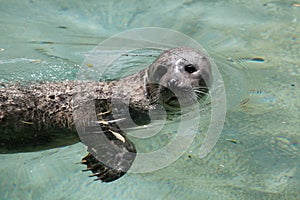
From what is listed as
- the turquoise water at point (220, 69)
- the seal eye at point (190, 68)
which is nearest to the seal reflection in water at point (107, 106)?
the seal eye at point (190, 68)

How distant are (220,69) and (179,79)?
6.13ft

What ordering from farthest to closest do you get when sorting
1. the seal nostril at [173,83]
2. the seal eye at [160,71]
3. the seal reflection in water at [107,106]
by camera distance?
the seal eye at [160,71] < the seal reflection in water at [107,106] < the seal nostril at [173,83]

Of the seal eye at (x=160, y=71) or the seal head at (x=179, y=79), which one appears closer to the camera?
the seal head at (x=179, y=79)

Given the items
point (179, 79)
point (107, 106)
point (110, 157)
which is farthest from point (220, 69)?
point (110, 157)

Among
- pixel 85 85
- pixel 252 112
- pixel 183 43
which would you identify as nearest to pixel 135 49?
pixel 183 43

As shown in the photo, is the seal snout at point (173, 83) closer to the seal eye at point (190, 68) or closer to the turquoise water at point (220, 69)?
the seal eye at point (190, 68)

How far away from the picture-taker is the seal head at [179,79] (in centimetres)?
454

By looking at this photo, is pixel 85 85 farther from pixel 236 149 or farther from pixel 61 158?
pixel 236 149

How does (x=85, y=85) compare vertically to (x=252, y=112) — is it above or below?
above

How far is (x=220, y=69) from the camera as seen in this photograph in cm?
625

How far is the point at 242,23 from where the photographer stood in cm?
744

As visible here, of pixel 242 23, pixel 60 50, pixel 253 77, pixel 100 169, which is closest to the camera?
pixel 100 169

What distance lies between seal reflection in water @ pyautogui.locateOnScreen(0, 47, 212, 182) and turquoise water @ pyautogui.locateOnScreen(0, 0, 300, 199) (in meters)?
0.25

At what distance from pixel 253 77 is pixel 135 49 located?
6.40 feet
